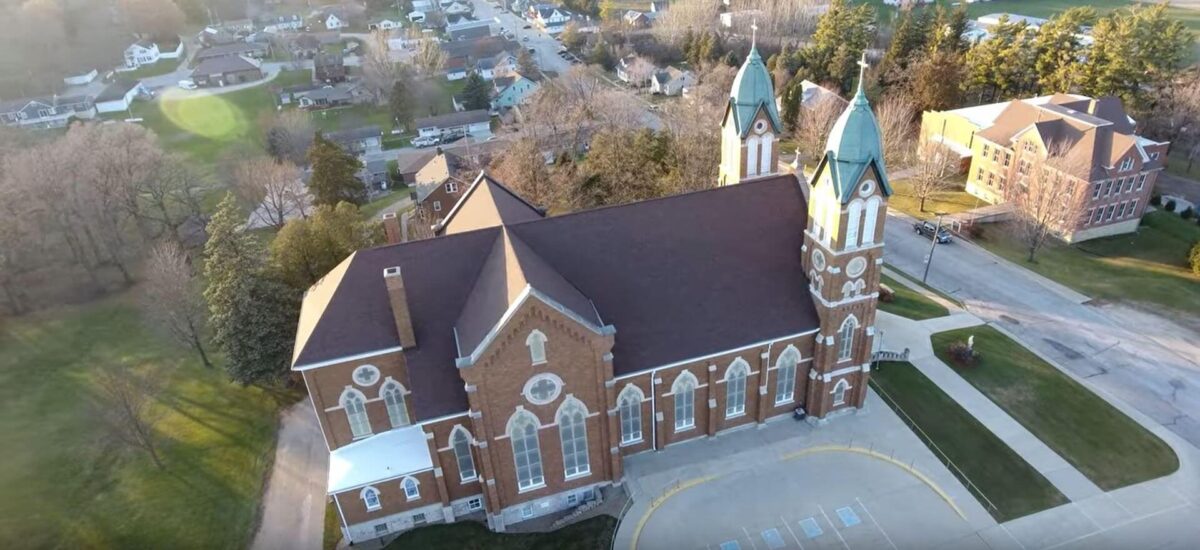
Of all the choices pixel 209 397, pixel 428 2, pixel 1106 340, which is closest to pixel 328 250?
pixel 209 397

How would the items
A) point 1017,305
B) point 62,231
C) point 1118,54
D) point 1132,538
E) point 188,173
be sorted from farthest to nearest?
1. point 1118,54
2. point 188,173
3. point 62,231
4. point 1017,305
5. point 1132,538

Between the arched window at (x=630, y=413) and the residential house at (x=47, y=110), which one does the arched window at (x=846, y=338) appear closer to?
the arched window at (x=630, y=413)

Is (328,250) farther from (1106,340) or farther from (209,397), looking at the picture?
(1106,340)

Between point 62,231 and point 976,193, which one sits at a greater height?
point 62,231

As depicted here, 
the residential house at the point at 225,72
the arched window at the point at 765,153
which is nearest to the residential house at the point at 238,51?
the residential house at the point at 225,72

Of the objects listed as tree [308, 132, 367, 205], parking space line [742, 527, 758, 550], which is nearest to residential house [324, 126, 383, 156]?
tree [308, 132, 367, 205]

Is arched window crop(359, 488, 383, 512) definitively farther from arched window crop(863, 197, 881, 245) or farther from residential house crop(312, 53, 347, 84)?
residential house crop(312, 53, 347, 84)
